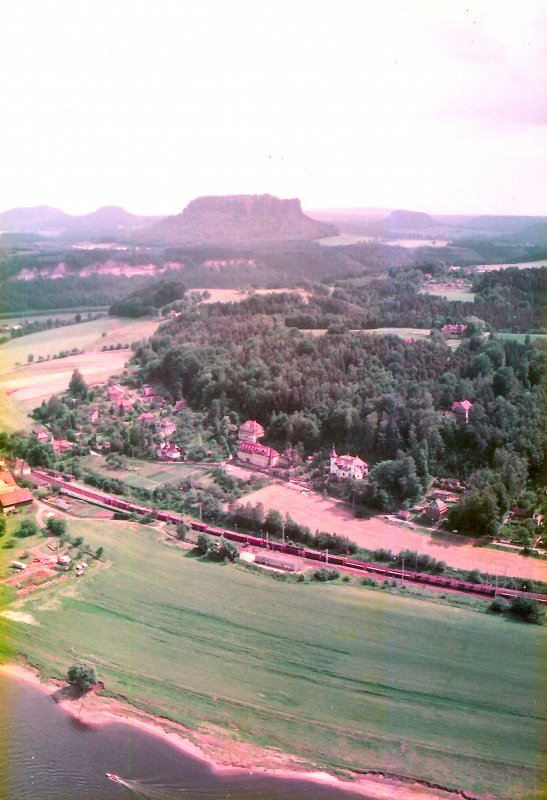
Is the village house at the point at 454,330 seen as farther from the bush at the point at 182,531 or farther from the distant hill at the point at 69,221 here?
the distant hill at the point at 69,221

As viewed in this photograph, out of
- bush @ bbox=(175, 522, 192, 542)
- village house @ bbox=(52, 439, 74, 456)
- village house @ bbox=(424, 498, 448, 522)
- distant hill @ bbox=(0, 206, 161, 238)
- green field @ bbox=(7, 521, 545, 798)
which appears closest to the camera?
green field @ bbox=(7, 521, 545, 798)

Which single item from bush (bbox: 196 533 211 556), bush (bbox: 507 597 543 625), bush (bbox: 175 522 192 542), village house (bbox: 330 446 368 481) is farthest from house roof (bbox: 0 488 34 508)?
bush (bbox: 507 597 543 625)

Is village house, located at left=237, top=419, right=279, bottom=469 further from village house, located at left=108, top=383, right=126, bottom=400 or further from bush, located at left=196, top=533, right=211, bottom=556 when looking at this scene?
village house, located at left=108, top=383, right=126, bottom=400

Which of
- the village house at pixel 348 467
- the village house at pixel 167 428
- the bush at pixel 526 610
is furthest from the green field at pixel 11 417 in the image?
the bush at pixel 526 610

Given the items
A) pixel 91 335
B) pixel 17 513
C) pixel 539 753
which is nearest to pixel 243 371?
pixel 17 513

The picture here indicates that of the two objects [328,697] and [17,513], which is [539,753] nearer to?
[328,697]
